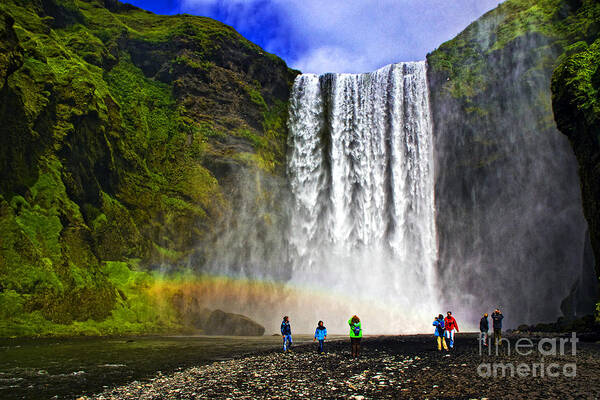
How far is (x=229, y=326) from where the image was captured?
3781 cm

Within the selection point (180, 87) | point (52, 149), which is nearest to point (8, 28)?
point (52, 149)

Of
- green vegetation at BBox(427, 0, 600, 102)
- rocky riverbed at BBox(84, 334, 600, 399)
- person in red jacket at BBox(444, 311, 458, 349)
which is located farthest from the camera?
green vegetation at BBox(427, 0, 600, 102)

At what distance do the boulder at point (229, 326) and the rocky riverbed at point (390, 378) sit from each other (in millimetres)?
21059

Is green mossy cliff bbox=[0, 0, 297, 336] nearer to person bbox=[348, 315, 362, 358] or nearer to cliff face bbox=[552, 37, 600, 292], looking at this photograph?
person bbox=[348, 315, 362, 358]

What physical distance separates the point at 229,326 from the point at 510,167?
109 feet

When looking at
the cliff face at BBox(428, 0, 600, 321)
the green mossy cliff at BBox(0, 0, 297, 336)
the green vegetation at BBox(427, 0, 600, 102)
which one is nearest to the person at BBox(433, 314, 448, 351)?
the cliff face at BBox(428, 0, 600, 321)

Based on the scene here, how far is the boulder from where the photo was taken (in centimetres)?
3744

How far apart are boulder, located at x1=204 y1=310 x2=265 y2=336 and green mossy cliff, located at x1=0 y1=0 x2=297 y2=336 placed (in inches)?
143

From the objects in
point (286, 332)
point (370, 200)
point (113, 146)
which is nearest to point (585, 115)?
point (286, 332)

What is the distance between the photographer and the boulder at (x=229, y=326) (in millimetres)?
37438

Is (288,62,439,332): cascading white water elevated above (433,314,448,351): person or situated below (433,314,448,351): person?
above

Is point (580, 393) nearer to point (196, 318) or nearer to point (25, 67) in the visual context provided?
point (196, 318)

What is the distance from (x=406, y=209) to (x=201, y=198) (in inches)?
955

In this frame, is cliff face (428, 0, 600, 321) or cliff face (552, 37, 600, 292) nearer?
cliff face (552, 37, 600, 292)
